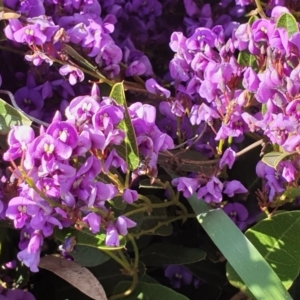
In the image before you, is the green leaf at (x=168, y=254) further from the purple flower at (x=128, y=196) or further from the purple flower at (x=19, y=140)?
the purple flower at (x=19, y=140)

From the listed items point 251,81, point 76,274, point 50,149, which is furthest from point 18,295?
point 251,81

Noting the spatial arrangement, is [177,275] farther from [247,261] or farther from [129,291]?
[247,261]

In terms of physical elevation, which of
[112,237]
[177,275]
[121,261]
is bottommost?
[177,275]

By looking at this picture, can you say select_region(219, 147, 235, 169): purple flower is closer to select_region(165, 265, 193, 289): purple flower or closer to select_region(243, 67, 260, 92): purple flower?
select_region(243, 67, 260, 92): purple flower

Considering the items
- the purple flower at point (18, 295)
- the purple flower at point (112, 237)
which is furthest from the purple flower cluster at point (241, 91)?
→ the purple flower at point (18, 295)

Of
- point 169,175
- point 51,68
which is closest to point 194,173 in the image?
point 169,175

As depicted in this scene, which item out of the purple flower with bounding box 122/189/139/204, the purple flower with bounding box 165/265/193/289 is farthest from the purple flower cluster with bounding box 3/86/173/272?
the purple flower with bounding box 165/265/193/289

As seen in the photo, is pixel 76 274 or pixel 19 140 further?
pixel 76 274
